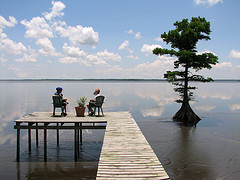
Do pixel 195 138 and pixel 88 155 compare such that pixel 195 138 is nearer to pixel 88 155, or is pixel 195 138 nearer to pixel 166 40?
pixel 88 155

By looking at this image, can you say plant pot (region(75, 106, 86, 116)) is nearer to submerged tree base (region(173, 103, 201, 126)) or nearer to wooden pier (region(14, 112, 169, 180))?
wooden pier (region(14, 112, 169, 180))

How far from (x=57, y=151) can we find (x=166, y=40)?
15049mm

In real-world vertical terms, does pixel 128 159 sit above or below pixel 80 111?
below

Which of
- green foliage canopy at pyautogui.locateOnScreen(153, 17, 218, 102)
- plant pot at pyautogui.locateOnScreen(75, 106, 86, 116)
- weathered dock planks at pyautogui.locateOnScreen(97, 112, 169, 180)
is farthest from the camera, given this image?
green foliage canopy at pyautogui.locateOnScreen(153, 17, 218, 102)

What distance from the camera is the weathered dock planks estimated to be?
4941 millimetres

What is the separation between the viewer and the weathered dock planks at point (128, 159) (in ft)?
16.2

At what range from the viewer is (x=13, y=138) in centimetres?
1647

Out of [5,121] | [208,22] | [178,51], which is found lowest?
[5,121]

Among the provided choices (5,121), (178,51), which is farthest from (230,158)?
(5,121)

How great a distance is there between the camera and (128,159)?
582cm

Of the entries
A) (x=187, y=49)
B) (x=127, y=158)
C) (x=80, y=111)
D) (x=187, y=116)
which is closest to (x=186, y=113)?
(x=187, y=116)

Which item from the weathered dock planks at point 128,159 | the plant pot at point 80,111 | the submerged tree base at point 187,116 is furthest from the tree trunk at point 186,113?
the weathered dock planks at point 128,159

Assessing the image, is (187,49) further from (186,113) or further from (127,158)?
(127,158)

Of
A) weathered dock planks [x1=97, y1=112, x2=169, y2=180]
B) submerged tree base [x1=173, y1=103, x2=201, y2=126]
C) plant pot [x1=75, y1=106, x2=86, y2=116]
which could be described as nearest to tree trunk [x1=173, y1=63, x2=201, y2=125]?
submerged tree base [x1=173, y1=103, x2=201, y2=126]
